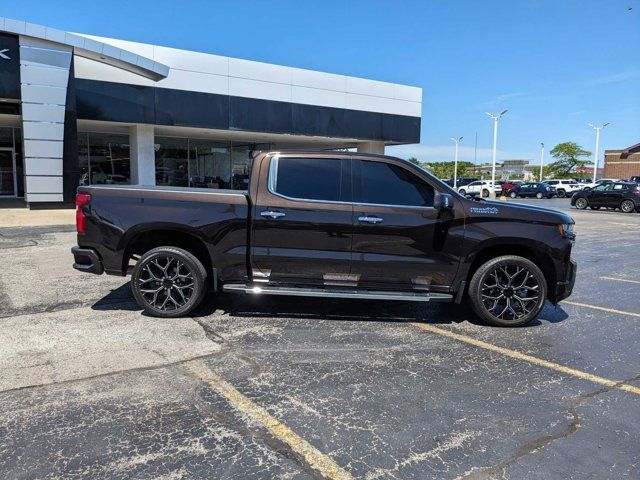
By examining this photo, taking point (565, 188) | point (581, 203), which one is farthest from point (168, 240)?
point (565, 188)

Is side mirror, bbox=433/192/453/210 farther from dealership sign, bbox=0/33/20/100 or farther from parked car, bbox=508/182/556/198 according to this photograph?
parked car, bbox=508/182/556/198

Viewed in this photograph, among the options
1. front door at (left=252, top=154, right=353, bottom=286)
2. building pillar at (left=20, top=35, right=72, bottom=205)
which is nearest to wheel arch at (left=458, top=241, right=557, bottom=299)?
front door at (left=252, top=154, right=353, bottom=286)

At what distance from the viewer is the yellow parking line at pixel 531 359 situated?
4.16 metres

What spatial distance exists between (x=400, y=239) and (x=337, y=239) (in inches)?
27.6

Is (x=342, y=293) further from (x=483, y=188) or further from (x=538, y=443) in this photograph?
(x=483, y=188)

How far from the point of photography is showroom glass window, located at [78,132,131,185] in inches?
1039

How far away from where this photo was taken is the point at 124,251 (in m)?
5.80

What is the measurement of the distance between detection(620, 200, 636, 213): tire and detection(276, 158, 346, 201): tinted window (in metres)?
28.2

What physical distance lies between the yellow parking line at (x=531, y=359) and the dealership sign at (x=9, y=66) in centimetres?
1767

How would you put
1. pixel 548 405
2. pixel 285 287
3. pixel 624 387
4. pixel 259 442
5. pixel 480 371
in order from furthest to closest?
pixel 285 287 < pixel 480 371 < pixel 624 387 < pixel 548 405 < pixel 259 442

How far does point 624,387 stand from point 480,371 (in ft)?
3.71

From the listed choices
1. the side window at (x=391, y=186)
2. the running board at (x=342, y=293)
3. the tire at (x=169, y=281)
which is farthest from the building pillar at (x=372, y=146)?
the tire at (x=169, y=281)

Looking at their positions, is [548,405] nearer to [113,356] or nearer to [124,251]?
[113,356]

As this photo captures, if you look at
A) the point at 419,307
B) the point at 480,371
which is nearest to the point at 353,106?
the point at 419,307
